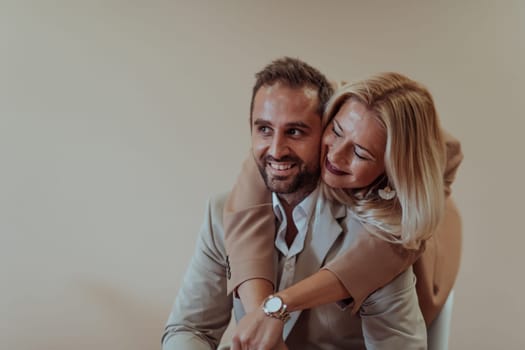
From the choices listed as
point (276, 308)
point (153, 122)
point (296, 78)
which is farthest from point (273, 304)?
point (153, 122)

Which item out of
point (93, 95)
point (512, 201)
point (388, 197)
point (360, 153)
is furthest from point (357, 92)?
point (512, 201)

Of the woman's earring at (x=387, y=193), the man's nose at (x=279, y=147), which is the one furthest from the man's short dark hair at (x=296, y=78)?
the woman's earring at (x=387, y=193)

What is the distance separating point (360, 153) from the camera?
1020 millimetres

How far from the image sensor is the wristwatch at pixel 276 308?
95 centimetres

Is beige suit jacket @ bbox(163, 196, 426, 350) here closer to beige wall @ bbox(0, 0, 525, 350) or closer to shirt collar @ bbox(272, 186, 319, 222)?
shirt collar @ bbox(272, 186, 319, 222)

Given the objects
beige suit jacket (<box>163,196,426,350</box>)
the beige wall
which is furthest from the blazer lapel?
the beige wall

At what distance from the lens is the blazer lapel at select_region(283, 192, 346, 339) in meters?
1.12

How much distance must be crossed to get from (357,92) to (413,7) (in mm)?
975

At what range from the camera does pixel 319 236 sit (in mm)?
1126

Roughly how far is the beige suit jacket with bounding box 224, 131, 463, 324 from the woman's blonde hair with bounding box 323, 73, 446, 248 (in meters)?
0.05

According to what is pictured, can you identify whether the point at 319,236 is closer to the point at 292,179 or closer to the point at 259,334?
the point at 292,179

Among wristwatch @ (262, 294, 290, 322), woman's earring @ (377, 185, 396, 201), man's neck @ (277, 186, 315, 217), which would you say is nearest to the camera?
wristwatch @ (262, 294, 290, 322)

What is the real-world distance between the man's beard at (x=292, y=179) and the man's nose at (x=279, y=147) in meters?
0.01

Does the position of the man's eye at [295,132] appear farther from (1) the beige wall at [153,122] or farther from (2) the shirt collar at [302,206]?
(1) the beige wall at [153,122]
